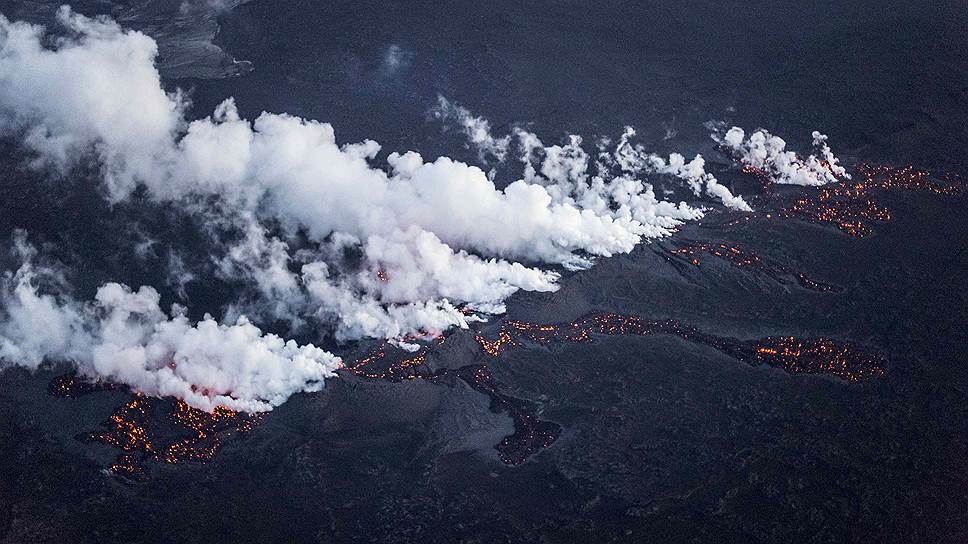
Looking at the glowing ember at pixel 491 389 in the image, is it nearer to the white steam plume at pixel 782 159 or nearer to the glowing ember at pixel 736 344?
the glowing ember at pixel 736 344

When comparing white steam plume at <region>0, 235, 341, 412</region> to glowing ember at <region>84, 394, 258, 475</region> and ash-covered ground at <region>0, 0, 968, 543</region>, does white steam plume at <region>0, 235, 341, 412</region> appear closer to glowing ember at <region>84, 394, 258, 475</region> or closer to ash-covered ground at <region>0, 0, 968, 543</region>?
glowing ember at <region>84, 394, 258, 475</region>

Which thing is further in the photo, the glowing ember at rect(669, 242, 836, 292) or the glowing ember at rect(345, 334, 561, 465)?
the glowing ember at rect(669, 242, 836, 292)

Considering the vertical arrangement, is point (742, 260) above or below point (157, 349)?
above

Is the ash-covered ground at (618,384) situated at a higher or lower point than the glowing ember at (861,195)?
lower

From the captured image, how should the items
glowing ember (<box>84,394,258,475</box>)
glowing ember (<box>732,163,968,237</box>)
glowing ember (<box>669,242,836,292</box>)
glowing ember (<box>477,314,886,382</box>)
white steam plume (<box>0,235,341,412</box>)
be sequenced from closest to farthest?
1. glowing ember (<box>84,394,258,475</box>)
2. white steam plume (<box>0,235,341,412</box>)
3. glowing ember (<box>477,314,886,382</box>)
4. glowing ember (<box>669,242,836,292</box>)
5. glowing ember (<box>732,163,968,237</box>)

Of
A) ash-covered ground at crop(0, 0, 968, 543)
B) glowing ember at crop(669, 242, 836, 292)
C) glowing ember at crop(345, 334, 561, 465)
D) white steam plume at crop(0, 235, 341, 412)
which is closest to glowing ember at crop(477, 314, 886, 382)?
ash-covered ground at crop(0, 0, 968, 543)

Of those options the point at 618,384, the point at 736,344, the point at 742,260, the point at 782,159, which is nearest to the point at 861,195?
the point at 782,159

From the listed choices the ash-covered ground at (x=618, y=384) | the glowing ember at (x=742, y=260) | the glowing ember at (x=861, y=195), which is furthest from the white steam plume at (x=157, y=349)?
the glowing ember at (x=861, y=195)

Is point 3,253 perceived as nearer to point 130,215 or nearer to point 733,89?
point 130,215

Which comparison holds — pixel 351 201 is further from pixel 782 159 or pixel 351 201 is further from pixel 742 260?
pixel 782 159
